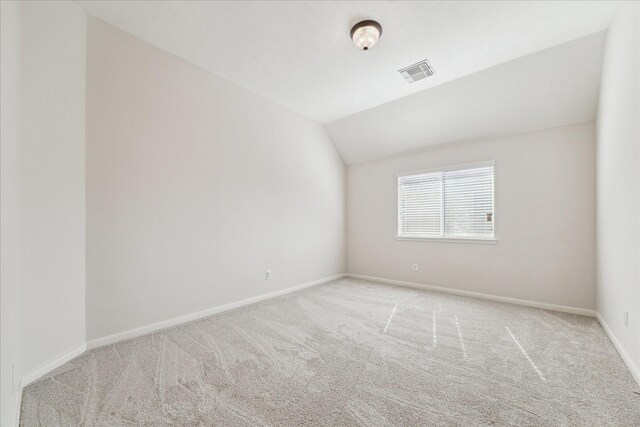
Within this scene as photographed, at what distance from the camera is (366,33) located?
93.3 inches

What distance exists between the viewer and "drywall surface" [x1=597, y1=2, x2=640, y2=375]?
71.6 inches

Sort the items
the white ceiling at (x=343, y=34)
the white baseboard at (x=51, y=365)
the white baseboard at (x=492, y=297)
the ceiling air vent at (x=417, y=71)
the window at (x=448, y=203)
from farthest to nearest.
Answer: the window at (x=448, y=203) < the white baseboard at (x=492, y=297) < the ceiling air vent at (x=417, y=71) < the white ceiling at (x=343, y=34) < the white baseboard at (x=51, y=365)

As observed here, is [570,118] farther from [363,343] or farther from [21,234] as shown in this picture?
[21,234]

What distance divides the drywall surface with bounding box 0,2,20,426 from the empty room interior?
30 mm

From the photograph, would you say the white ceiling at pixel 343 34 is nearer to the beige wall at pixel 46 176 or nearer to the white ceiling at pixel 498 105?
the white ceiling at pixel 498 105

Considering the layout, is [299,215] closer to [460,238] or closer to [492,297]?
[460,238]

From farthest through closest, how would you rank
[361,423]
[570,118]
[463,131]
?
[463,131] < [570,118] < [361,423]

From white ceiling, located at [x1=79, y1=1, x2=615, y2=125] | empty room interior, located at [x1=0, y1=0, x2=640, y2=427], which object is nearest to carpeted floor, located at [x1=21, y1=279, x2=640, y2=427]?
empty room interior, located at [x1=0, y1=0, x2=640, y2=427]

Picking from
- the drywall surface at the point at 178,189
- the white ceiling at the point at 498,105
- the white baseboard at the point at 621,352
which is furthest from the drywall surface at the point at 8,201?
the white ceiling at the point at 498,105

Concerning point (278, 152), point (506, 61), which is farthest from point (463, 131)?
point (278, 152)

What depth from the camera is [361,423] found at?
1.42 m

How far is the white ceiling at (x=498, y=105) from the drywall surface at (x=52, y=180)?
3459 mm

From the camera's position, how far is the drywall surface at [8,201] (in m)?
1.23

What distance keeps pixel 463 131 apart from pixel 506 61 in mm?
1062
